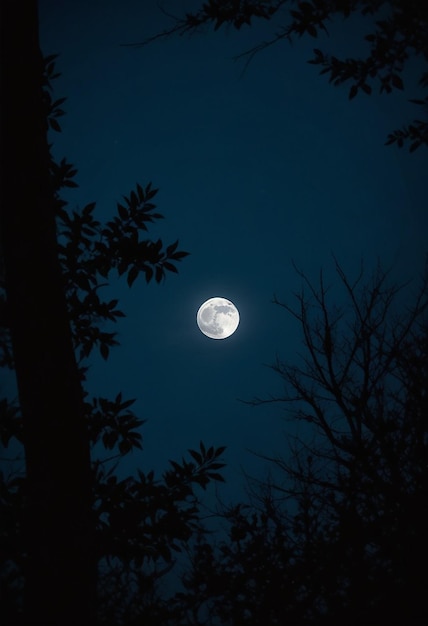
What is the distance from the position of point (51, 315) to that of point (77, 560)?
112 cm

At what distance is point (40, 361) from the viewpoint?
212cm

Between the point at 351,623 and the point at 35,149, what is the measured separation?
4.20 m

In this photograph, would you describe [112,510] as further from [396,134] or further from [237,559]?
[237,559]

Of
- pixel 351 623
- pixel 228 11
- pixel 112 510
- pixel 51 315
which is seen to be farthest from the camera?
pixel 351 623

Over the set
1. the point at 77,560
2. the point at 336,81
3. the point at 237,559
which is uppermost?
the point at 336,81

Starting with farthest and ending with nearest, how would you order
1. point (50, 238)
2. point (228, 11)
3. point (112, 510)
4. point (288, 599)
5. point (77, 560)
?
point (288, 599)
point (228, 11)
point (112, 510)
point (50, 238)
point (77, 560)

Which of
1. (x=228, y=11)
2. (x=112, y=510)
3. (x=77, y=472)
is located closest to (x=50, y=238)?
(x=77, y=472)

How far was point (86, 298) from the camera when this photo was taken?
362cm

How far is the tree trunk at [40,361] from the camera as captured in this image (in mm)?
1875

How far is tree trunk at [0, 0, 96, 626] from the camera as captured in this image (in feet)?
6.15

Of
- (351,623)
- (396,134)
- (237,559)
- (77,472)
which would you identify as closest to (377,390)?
(351,623)

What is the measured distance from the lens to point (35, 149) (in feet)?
7.84

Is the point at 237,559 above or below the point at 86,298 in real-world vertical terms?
→ below

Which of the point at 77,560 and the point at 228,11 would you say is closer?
the point at 77,560
